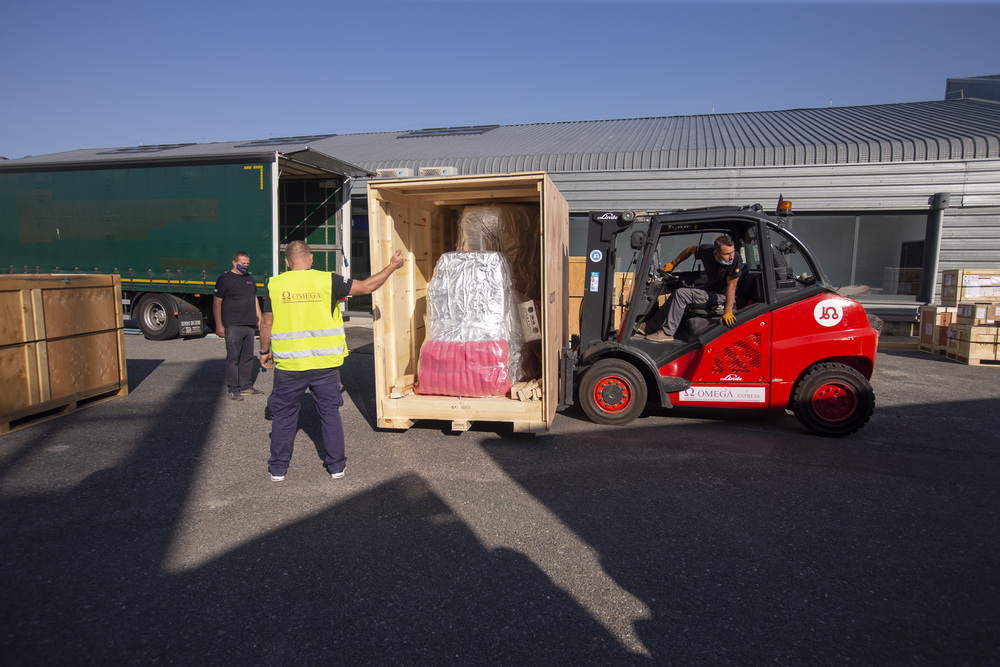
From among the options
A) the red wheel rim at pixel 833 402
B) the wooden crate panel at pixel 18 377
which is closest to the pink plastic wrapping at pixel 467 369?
the red wheel rim at pixel 833 402

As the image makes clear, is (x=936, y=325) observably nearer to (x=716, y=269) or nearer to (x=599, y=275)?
(x=716, y=269)

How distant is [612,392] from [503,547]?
116 inches

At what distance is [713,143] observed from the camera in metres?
13.6

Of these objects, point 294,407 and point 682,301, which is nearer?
point 294,407

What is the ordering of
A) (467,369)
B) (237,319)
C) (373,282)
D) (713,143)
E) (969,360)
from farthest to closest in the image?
(713,143) < (969,360) < (237,319) < (467,369) < (373,282)

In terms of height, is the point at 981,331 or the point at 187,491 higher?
the point at 981,331

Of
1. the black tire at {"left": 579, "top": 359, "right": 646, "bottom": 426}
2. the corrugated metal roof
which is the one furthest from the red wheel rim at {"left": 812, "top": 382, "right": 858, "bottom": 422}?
the corrugated metal roof

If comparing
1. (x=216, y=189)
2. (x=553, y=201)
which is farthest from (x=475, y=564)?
(x=216, y=189)

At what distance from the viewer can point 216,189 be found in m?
11.3

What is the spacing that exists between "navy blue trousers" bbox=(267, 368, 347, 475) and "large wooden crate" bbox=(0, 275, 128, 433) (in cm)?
318

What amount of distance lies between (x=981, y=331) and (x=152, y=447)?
1200 centimetres

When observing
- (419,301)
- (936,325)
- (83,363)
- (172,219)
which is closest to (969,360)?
(936,325)

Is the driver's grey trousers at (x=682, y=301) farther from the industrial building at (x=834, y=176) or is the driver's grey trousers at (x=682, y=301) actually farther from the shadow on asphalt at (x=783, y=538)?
the industrial building at (x=834, y=176)

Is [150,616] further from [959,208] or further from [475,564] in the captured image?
[959,208]
